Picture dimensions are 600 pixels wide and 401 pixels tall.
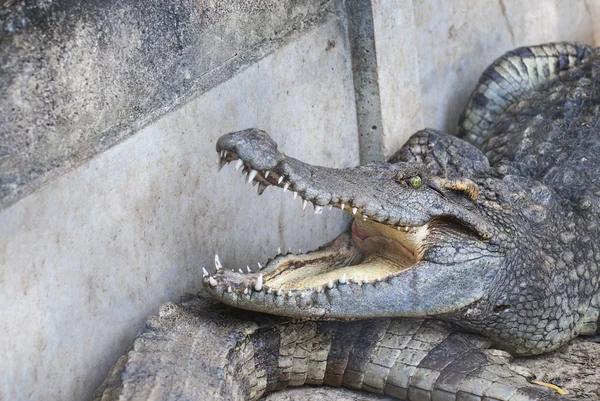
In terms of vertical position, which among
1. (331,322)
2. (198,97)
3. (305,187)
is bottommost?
(331,322)

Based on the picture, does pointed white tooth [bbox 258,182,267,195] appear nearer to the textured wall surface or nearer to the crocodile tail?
the textured wall surface

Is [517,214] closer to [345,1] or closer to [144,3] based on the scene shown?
[345,1]

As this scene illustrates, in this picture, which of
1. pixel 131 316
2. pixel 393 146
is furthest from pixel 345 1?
pixel 131 316

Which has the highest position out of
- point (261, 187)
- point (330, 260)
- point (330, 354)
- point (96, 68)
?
point (96, 68)

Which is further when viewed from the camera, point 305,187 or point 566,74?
point 566,74

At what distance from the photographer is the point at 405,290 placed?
125 inches

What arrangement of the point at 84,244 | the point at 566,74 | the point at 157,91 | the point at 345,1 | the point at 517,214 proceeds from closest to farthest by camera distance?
the point at 84,244 → the point at 157,91 → the point at 517,214 → the point at 345,1 → the point at 566,74

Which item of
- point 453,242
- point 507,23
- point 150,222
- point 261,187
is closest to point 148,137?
point 150,222

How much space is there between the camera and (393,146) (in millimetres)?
4359

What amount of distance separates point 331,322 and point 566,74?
2.58 metres

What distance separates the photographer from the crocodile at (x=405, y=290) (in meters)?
3.03

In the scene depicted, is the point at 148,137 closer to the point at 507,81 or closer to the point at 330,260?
the point at 330,260

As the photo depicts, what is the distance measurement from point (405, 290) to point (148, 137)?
3.49 feet

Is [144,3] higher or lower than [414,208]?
higher
